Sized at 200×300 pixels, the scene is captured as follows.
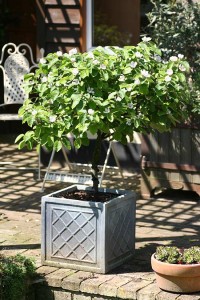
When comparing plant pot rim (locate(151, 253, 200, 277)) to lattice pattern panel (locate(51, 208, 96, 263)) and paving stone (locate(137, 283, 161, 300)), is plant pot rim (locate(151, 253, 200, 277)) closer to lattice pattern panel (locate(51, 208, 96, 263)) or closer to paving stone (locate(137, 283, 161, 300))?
paving stone (locate(137, 283, 161, 300))

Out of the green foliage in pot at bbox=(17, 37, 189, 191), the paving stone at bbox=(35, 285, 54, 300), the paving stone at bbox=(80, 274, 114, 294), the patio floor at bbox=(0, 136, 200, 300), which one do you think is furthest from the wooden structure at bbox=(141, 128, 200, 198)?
the paving stone at bbox=(35, 285, 54, 300)

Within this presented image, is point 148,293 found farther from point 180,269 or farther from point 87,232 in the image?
point 87,232

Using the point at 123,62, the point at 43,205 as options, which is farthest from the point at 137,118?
the point at 43,205

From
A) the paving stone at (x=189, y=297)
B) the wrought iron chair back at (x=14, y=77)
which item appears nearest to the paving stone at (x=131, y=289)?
the paving stone at (x=189, y=297)

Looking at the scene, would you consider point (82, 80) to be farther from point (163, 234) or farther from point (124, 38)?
point (124, 38)

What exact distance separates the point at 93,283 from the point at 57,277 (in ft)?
0.85

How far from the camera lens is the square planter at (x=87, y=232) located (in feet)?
19.0

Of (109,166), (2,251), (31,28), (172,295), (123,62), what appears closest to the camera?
(172,295)

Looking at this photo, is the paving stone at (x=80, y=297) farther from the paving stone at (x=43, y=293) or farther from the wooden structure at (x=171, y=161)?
the wooden structure at (x=171, y=161)

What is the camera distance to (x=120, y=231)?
19.5 feet

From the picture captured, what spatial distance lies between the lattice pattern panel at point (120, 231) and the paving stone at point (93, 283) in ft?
0.56

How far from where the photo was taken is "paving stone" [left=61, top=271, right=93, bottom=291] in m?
5.64

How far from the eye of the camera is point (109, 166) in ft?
27.8

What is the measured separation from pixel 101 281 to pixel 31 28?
233 inches
